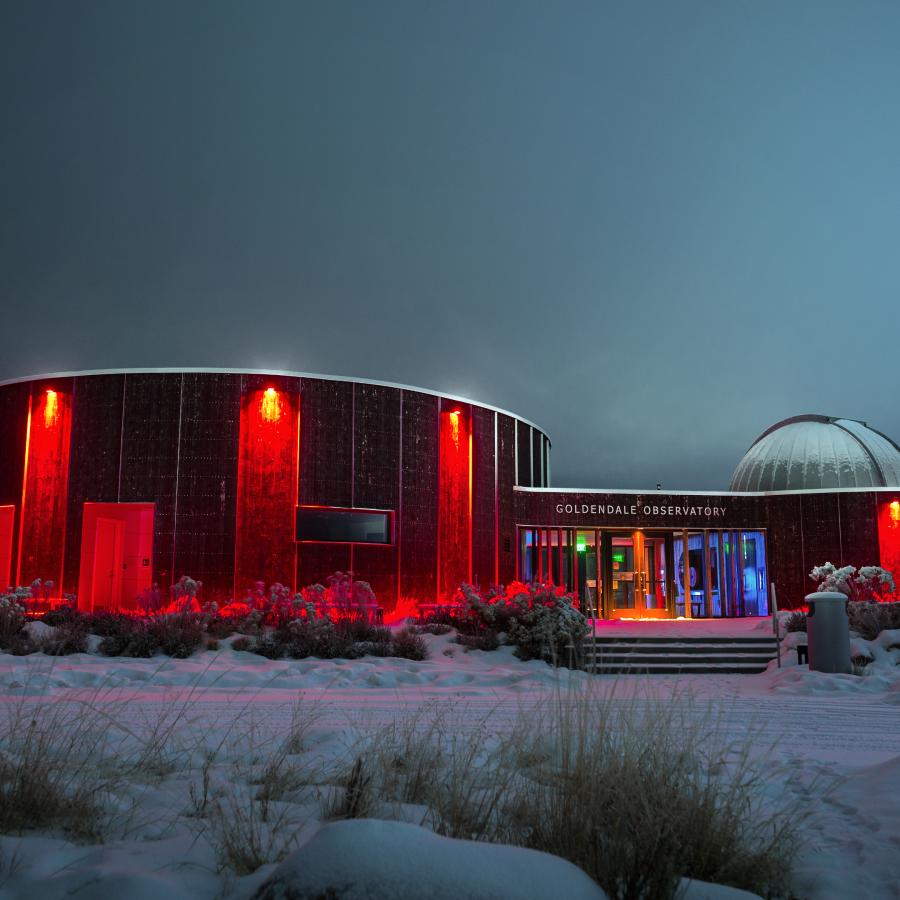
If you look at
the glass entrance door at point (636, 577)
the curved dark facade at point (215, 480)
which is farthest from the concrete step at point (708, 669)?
the glass entrance door at point (636, 577)

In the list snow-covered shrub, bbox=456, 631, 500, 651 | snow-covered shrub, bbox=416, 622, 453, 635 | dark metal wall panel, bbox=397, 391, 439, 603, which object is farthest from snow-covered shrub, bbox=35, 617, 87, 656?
dark metal wall panel, bbox=397, 391, 439, 603

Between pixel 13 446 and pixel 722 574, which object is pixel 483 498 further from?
pixel 13 446

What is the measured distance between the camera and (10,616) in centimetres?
1277

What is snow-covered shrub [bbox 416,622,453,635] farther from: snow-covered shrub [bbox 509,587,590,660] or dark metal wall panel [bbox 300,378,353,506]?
dark metal wall panel [bbox 300,378,353,506]

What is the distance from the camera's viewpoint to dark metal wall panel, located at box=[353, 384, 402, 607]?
17734mm

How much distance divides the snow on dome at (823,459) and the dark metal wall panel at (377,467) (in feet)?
45.5

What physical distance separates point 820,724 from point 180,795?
237 inches

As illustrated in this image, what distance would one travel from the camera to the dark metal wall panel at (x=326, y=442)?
57.0ft

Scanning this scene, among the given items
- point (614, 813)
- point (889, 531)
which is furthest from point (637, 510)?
point (614, 813)

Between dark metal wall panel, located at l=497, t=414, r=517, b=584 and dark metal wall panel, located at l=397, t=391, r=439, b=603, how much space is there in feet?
7.71

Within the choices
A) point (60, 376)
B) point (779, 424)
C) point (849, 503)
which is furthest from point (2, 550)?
point (779, 424)

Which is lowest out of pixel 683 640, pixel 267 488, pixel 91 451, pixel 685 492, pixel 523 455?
pixel 683 640

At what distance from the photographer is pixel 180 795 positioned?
3975 millimetres

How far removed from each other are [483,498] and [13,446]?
10.8m
